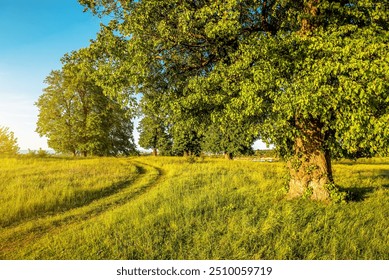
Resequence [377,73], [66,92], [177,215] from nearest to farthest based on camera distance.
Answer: [377,73] < [177,215] < [66,92]

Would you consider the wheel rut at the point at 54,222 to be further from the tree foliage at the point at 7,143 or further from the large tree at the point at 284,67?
the tree foliage at the point at 7,143

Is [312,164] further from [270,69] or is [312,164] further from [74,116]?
[74,116]

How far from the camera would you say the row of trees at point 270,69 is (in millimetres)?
7539

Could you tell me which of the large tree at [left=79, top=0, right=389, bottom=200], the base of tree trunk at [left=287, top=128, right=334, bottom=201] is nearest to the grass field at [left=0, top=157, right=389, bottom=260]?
the base of tree trunk at [left=287, top=128, right=334, bottom=201]

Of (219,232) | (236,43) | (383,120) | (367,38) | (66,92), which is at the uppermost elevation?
(66,92)

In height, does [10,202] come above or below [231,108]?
below

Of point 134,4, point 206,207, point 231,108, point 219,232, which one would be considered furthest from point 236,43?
point 219,232

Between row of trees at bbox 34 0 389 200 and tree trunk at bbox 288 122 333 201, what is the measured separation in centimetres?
4

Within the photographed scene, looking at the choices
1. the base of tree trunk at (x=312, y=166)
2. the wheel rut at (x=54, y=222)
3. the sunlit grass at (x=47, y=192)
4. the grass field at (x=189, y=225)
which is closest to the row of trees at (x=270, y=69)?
the base of tree trunk at (x=312, y=166)

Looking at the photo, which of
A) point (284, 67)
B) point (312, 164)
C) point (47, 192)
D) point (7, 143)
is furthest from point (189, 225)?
point (7, 143)

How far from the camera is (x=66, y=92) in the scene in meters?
40.4

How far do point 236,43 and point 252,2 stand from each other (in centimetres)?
175

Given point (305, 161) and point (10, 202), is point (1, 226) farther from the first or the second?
point (305, 161)

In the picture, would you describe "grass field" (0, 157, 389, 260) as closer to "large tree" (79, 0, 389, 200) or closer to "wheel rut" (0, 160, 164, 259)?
"wheel rut" (0, 160, 164, 259)
